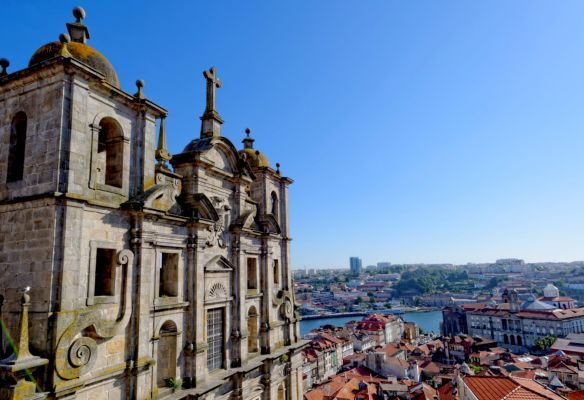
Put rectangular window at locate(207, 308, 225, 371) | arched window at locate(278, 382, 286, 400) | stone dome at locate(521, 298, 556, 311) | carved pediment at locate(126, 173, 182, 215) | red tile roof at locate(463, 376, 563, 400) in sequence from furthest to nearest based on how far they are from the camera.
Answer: stone dome at locate(521, 298, 556, 311) → arched window at locate(278, 382, 286, 400) → red tile roof at locate(463, 376, 563, 400) → rectangular window at locate(207, 308, 225, 371) → carved pediment at locate(126, 173, 182, 215)

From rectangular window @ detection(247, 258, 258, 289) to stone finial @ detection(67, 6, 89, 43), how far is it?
13205 millimetres

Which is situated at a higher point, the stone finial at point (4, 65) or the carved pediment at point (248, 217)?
the stone finial at point (4, 65)

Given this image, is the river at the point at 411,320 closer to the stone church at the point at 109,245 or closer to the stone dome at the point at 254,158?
the stone dome at the point at 254,158

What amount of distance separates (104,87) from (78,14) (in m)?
3.30

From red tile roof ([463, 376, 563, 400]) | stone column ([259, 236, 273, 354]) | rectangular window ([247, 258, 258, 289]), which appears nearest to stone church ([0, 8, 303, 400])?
stone column ([259, 236, 273, 354])

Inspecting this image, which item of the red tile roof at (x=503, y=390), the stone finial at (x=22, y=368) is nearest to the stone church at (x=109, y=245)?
the stone finial at (x=22, y=368)

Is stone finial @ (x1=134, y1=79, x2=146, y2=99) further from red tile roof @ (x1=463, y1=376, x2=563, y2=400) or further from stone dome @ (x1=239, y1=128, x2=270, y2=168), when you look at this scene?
red tile roof @ (x1=463, y1=376, x2=563, y2=400)

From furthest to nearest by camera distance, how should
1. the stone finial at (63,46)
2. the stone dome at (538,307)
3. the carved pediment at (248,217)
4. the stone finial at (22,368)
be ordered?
the stone dome at (538,307) → the carved pediment at (248,217) → the stone finial at (63,46) → the stone finial at (22,368)

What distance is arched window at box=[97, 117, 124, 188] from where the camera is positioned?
1358cm

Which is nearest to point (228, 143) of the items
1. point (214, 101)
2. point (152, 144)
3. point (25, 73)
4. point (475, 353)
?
point (214, 101)

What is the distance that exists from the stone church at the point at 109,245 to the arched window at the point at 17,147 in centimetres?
3

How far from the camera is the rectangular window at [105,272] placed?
12.7 meters

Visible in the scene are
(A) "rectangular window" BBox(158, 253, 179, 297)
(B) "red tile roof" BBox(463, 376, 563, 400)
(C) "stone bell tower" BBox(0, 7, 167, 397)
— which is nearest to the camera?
(C) "stone bell tower" BBox(0, 7, 167, 397)

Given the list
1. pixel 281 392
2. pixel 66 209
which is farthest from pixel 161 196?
pixel 281 392
